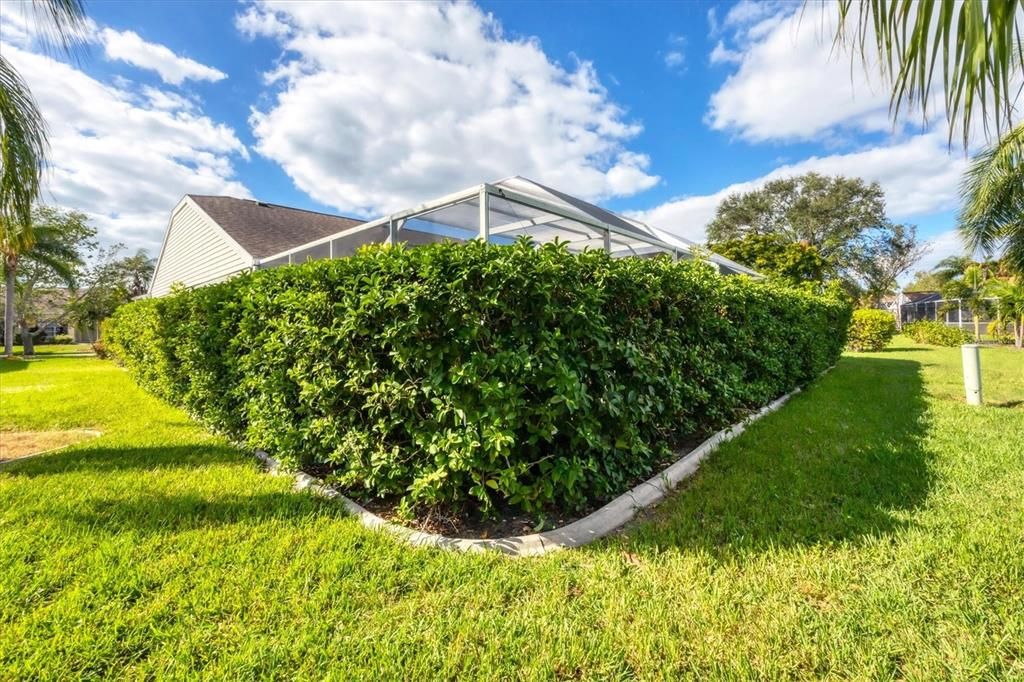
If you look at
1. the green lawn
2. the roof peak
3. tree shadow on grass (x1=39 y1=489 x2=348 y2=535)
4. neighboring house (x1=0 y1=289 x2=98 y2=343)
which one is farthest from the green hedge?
neighboring house (x1=0 y1=289 x2=98 y2=343)

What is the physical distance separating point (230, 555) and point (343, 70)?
7684mm

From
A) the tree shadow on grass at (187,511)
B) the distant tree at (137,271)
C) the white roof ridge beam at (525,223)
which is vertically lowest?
the tree shadow on grass at (187,511)

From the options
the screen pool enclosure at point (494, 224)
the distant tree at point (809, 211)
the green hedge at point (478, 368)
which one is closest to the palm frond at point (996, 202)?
the screen pool enclosure at point (494, 224)

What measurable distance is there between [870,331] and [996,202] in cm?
1082

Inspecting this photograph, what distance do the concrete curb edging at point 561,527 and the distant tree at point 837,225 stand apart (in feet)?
103

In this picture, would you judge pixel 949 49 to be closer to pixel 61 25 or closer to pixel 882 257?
pixel 61 25

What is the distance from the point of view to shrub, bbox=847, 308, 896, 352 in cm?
1744

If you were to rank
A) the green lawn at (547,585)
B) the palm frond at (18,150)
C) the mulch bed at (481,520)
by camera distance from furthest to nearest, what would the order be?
the palm frond at (18,150), the mulch bed at (481,520), the green lawn at (547,585)

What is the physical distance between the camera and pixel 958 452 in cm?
401

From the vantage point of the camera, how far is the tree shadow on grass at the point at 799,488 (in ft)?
8.54

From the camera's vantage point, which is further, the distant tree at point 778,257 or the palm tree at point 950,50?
the distant tree at point 778,257

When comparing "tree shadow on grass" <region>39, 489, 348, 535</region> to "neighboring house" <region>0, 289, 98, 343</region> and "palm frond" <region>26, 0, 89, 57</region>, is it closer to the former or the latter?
"palm frond" <region>26, 0, 89, 57</region>

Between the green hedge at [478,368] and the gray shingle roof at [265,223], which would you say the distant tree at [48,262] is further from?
the green hedge at [478,368]

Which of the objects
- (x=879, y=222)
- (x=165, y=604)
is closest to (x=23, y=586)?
(x=165, y=604)
